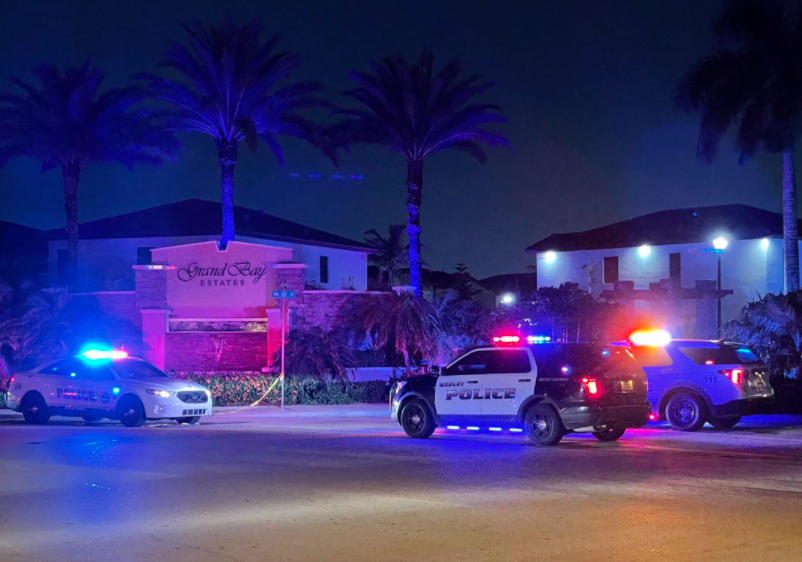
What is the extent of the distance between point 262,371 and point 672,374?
1819 cm

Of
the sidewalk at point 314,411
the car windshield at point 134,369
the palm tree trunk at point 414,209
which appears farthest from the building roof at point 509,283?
the car windshield at point 134,369

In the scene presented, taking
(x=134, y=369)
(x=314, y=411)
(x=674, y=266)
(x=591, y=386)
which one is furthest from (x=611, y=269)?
(x=591, y=386)

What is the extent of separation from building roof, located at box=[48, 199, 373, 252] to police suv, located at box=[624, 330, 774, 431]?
95.0ft

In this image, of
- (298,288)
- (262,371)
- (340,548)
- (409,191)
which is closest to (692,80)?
(409,191)

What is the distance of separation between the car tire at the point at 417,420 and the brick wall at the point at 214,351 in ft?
62.6

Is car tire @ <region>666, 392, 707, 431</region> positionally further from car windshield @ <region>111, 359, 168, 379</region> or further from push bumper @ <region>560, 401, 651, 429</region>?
car windshield @ <region>111, 359, 168, 379</region>

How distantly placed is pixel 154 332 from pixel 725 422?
22448mm

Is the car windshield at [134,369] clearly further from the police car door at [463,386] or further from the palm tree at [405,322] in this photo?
the palm tree at [405,322]

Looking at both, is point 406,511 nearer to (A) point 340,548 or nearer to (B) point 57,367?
(A) point 340,548

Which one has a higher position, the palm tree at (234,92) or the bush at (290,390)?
the palm tree at (234,92)

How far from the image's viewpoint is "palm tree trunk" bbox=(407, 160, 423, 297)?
42.0 m

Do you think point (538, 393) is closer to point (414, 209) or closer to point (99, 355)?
point (99, 355)

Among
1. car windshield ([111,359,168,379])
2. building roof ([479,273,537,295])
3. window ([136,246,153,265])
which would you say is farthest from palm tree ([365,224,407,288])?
car windshield ([111,359,168,379])

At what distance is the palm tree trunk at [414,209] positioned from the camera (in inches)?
1652
